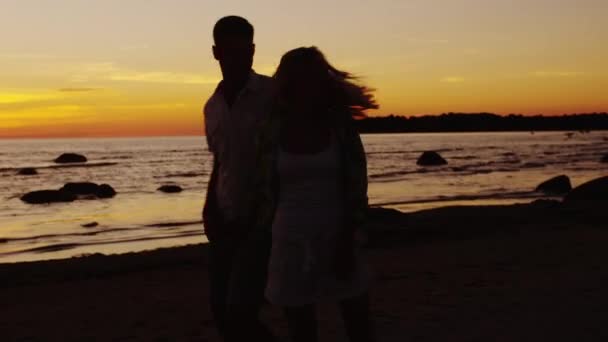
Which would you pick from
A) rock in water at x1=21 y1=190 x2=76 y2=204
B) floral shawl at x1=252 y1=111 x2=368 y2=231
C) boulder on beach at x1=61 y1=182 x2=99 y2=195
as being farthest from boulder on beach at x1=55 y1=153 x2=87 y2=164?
floral shawl at x1=252 y1=111 x2=368 y2=231

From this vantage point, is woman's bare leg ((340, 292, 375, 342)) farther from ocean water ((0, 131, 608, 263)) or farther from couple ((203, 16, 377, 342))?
ocean water ((0, 131, 608, 263))

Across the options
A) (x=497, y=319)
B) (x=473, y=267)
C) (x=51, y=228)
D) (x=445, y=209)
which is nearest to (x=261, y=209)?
(x=497, y=319)

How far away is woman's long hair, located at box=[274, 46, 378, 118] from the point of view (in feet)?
11.8

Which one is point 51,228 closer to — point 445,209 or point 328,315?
point 445,209

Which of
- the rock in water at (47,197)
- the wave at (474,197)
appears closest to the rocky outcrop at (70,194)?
the rock in water at (47,197)

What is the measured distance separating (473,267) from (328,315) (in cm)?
326

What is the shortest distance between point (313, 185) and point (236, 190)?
18.4 inches

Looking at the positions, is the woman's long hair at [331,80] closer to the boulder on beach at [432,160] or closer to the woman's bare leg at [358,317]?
the woman's bare leg at [358,317]

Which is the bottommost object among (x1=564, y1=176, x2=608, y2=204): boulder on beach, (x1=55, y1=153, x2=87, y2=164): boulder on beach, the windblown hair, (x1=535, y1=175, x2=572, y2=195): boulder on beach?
(x1=55, y1=153, x2=87, y2=164): boulder on beach

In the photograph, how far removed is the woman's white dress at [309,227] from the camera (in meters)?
3.58

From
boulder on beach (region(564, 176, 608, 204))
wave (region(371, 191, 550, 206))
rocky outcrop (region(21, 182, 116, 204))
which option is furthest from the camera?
rocky outcrop (region(21, 182, 116, 204))

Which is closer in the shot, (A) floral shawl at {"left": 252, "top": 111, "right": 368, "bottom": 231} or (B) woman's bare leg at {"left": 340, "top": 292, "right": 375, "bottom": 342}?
(A) floral shawl at {"left": 252, "top": 111, "right": 368, "bottom": 231}

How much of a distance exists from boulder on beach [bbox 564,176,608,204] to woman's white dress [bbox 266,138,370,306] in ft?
62.3

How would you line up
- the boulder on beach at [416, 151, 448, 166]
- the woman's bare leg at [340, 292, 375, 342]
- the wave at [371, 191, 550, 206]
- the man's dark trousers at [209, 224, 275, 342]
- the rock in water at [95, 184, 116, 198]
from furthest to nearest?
the boulder on beach at [416, 151, 448, 166]
the rock in water at [95, 184, 116, 198]
the wave at [371, 191, 550, 206]
the man's dark trousers at [209, 224, 275, 342]
the woman's bare leg at [340, 292, 375, 342]
